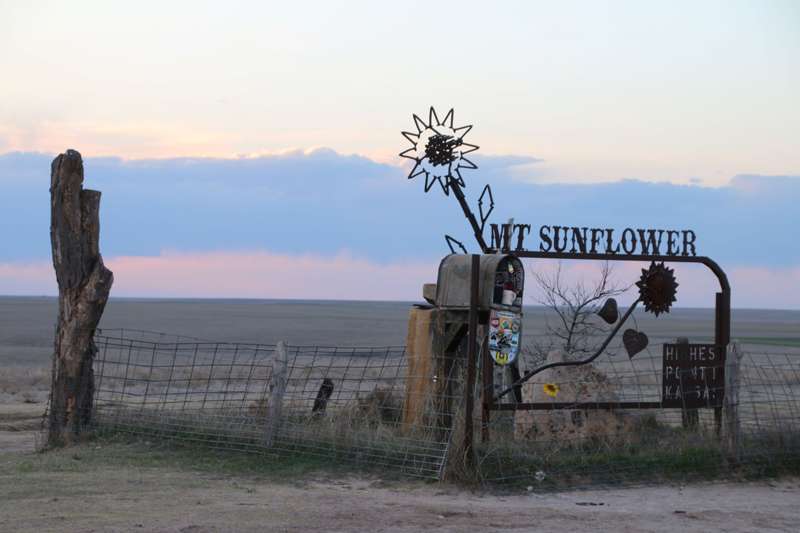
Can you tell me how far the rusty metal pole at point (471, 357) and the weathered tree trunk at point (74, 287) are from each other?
16.3ft

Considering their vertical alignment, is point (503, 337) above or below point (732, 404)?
above

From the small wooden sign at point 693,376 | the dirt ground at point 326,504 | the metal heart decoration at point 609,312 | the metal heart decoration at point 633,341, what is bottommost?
the dirt ground at point 326,504

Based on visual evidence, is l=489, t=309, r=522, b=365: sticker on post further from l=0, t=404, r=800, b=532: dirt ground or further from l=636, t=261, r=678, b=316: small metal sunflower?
l=636, t=261, r=678, b=316: small metal sunflower

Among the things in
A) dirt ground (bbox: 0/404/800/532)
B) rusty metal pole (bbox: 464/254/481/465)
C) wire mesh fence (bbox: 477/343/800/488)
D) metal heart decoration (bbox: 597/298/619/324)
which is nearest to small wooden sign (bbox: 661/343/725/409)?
wire mesh fence (bbox: 477/343/800/488)

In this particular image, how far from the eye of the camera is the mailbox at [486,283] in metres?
11.6

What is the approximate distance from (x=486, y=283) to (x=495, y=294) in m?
0.17

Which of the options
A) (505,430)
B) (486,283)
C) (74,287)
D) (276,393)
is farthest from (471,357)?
(74,287)

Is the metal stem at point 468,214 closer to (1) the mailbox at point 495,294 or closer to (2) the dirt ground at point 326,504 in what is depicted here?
(1) the mailbox at point 495,294

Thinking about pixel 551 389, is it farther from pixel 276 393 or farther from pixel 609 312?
pixel 276 393

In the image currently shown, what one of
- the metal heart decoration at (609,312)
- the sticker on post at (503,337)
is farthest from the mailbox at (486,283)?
the metal heart decoration at (609,312)

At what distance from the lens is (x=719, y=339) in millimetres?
13875

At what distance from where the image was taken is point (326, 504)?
9.47 m

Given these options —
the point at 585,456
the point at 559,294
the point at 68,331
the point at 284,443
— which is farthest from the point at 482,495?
the point at 559,294

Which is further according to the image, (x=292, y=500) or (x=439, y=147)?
(x=439, y=147)
